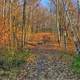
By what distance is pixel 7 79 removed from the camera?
10.6 metres

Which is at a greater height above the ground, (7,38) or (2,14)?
(2,14)

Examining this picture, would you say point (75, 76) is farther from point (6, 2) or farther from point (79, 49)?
point (6, 2)

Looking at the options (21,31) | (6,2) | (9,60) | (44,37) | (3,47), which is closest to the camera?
(9,60)

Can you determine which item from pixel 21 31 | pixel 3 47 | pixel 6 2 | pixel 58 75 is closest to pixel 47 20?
pixel 21 31

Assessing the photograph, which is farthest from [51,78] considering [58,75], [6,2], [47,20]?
[47,20]

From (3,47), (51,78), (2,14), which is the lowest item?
(51,78)

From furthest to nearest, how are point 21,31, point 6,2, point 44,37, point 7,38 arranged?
point 44,37 → point 21,31 → point 6,2 → point 7,38

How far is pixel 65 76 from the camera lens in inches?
448

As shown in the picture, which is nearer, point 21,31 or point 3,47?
point 3,47

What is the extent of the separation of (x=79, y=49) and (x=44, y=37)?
3095 centimetres

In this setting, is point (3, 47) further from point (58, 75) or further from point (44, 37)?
point (44, 37)

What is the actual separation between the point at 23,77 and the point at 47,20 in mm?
54833

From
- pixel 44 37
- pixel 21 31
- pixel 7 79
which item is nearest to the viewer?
pixel 7 79

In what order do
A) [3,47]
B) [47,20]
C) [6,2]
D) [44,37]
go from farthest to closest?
[47,20]
[44,37]
[6,2]
[3,47]
